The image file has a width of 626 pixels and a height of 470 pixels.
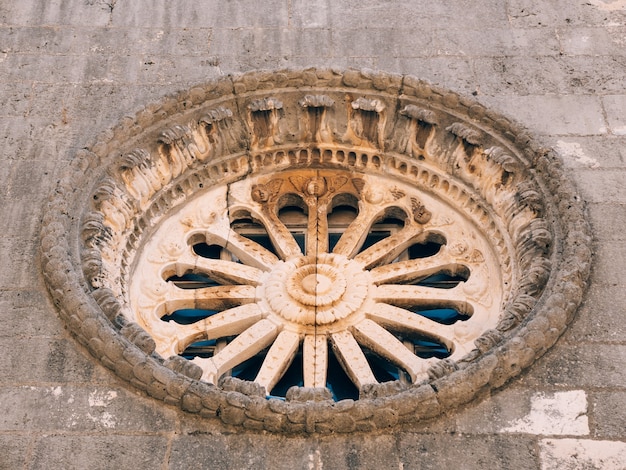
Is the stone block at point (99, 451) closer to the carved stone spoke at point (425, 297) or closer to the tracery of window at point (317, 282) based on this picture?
the tracery of window at point (317, 282)

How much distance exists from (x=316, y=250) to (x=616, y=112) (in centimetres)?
283

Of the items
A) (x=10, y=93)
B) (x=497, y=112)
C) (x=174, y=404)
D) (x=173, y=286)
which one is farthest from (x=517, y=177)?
(x=10, y=93)

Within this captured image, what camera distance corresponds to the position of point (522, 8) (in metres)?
10.9

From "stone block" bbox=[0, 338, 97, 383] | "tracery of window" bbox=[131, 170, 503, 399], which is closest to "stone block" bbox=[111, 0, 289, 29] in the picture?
"tracery of window" bbox=[131, 170, 503, 399]

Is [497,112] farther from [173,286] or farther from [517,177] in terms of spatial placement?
[173,286]

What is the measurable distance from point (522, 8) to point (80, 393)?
5.73m

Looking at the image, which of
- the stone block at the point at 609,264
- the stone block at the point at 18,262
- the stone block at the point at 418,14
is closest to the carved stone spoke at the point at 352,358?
the stone block at the point at 609,264

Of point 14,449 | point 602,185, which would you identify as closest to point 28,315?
point 14,449

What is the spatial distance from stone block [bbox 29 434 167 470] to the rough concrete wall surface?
0.01 metres

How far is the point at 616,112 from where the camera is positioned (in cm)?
988

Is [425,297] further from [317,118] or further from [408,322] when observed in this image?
[317,118]

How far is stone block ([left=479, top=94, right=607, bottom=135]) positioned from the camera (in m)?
9.73

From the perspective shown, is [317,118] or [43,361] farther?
[317,118]

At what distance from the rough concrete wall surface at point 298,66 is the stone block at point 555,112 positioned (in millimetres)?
17
